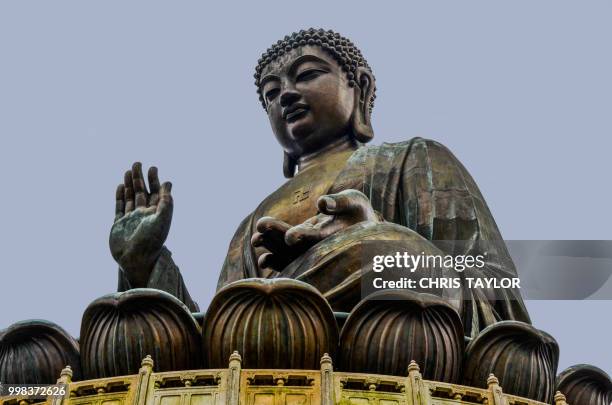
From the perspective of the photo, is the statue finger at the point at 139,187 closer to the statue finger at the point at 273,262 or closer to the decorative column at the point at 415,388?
the statue finger at the point at 273,262

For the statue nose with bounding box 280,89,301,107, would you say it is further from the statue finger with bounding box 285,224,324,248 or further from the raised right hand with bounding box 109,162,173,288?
the statue finger with bounding box 285,224,324,248

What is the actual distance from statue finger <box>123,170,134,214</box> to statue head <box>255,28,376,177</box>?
273 centimetres

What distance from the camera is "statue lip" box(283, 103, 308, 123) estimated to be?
13.5 metres

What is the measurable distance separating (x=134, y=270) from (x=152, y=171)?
33.6 inches

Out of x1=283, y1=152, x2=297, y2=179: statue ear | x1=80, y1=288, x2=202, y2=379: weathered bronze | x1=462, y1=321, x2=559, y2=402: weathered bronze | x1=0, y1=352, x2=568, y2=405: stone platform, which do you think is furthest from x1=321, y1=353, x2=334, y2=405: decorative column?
x1=283, y1=152, x2=297, y2=179: statue ear

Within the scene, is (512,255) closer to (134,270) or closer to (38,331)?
(134,270)

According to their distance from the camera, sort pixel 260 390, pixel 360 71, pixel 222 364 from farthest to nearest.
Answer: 1. pixel 360 71
2. pixel 222 364
3. pixel 260 390

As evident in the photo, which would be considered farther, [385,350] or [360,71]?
[360,71]

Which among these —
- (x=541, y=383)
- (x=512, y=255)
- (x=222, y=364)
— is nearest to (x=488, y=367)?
(x=541, y=383)

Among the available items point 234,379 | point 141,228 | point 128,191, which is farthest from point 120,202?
point 234,379

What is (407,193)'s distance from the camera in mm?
11945

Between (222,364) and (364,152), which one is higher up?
(364,152)

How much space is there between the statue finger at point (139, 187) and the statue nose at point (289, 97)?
261 cm

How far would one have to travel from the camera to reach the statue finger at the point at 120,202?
1104 cm
